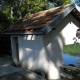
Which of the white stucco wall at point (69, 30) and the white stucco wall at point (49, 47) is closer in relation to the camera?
the white stucco wall at point (49, 47)

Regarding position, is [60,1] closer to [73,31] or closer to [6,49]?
[6,49]

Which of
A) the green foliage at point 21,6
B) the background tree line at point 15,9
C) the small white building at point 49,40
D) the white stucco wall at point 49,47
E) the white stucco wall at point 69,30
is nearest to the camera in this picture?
the small white building at point 49,40

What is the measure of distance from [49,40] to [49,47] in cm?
39

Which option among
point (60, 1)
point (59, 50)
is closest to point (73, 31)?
point (59, 50)

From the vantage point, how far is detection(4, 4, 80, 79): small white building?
7862mm

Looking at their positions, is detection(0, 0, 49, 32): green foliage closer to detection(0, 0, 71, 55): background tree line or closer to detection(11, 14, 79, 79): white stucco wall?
detection(0, 0, 71, 55): background tree line

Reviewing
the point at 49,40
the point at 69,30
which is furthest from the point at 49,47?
the point at 69,30

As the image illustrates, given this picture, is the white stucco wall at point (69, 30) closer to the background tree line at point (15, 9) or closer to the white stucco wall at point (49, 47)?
the white stucco wall at point (49, 47)

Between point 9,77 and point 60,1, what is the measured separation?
21367 millimetres

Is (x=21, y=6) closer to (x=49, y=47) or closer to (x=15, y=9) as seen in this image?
(x=15, y=9)

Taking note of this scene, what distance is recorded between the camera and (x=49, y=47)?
26.6 feet

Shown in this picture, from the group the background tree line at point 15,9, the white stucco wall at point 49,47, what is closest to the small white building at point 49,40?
the white stucco wall at point 49,47

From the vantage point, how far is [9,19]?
16.3 meters

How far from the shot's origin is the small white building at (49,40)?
786 centimetres
